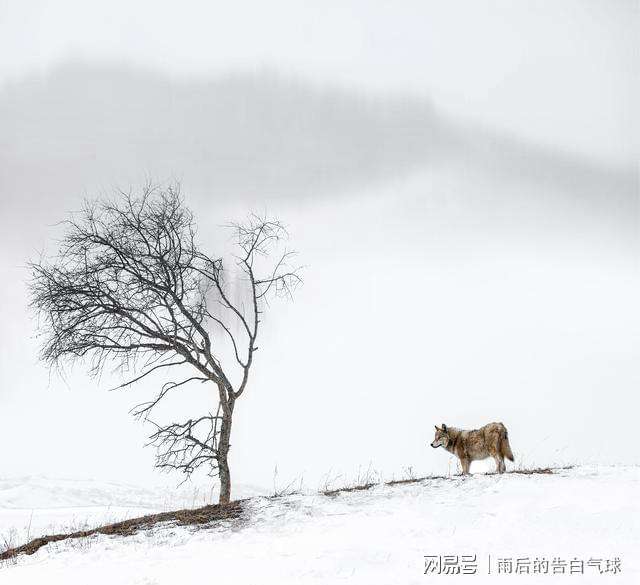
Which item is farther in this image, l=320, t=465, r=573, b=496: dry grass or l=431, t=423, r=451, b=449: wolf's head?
l=431, t=423, r=451, b=449: wolf's head

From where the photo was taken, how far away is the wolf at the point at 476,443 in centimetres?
1367

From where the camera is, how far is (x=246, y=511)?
451 inches

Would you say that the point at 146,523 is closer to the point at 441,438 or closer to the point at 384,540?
the point at 384,540

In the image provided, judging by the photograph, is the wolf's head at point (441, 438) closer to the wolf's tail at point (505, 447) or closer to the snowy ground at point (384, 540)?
the wolf's tail at point (505, 447)

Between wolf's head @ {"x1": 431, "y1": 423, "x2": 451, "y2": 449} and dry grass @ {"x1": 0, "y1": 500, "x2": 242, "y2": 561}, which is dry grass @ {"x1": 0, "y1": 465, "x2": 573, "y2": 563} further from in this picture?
wolf's head @ {"x1": 431, "y1": 423, "x2": 451, "y2": 449}

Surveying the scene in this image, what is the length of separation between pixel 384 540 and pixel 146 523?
5081 mm

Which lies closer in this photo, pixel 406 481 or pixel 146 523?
pixel 146 523

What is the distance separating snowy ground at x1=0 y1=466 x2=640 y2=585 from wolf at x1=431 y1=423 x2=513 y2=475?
1424mm

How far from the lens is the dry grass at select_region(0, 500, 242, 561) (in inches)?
430

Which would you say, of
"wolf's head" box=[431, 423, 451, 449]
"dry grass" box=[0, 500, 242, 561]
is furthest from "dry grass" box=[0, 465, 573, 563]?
"wolf's head" box=[431, 423, 451, 449]

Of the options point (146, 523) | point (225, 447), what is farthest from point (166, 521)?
point (225, 447)

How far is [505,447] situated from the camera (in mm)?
13641

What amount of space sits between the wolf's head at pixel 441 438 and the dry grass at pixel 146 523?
5043mm

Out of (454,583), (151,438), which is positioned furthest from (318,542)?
(151,438)
